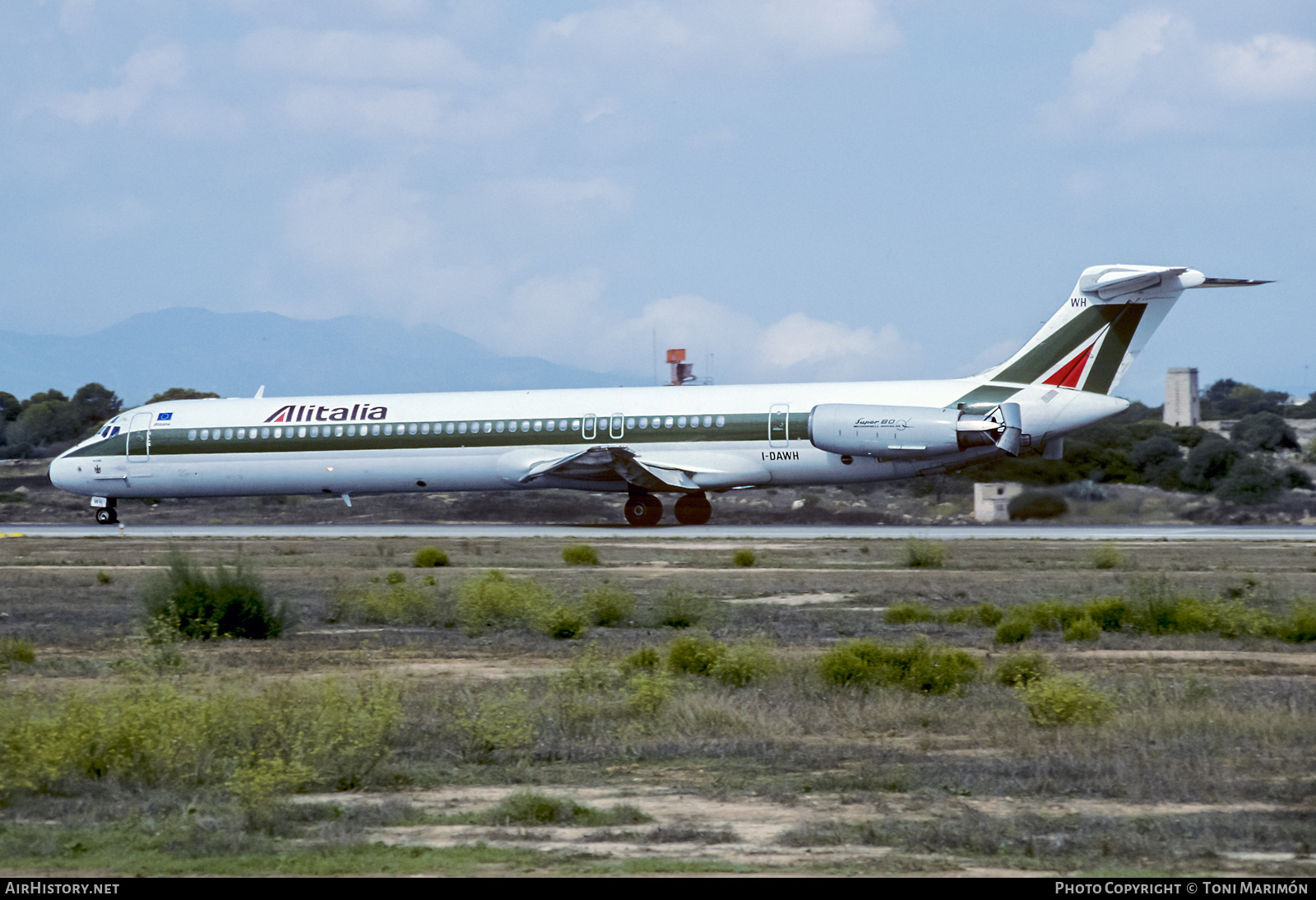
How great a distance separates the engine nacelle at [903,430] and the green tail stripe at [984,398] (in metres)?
0.24

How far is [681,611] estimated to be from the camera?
721 inches

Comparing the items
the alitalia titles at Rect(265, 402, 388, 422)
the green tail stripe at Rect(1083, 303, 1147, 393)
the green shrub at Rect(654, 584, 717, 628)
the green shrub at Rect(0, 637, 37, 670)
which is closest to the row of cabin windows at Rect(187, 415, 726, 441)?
the alitalia titles at Rect(265, 402, 388, 422)

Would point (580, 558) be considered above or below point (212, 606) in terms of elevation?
below

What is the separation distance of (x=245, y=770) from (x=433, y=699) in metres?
3.71

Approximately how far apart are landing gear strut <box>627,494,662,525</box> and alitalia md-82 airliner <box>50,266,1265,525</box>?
4cm

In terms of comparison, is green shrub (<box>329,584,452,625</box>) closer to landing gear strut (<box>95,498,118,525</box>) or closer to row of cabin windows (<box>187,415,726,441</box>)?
row of cabin windows (<box>187,415,726,441</box>)

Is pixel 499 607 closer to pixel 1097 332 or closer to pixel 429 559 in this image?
pixel 429 559

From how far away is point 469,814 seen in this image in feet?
27.3

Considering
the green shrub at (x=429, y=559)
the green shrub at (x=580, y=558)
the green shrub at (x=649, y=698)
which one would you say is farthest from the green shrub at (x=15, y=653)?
the green shrub at (x=580, y=558)

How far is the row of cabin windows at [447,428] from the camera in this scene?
3622 centimetres

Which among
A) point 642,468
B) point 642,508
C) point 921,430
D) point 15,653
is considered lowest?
point 15,653

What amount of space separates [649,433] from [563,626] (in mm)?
19388

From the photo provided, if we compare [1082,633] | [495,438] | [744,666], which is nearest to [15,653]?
[744,666]
